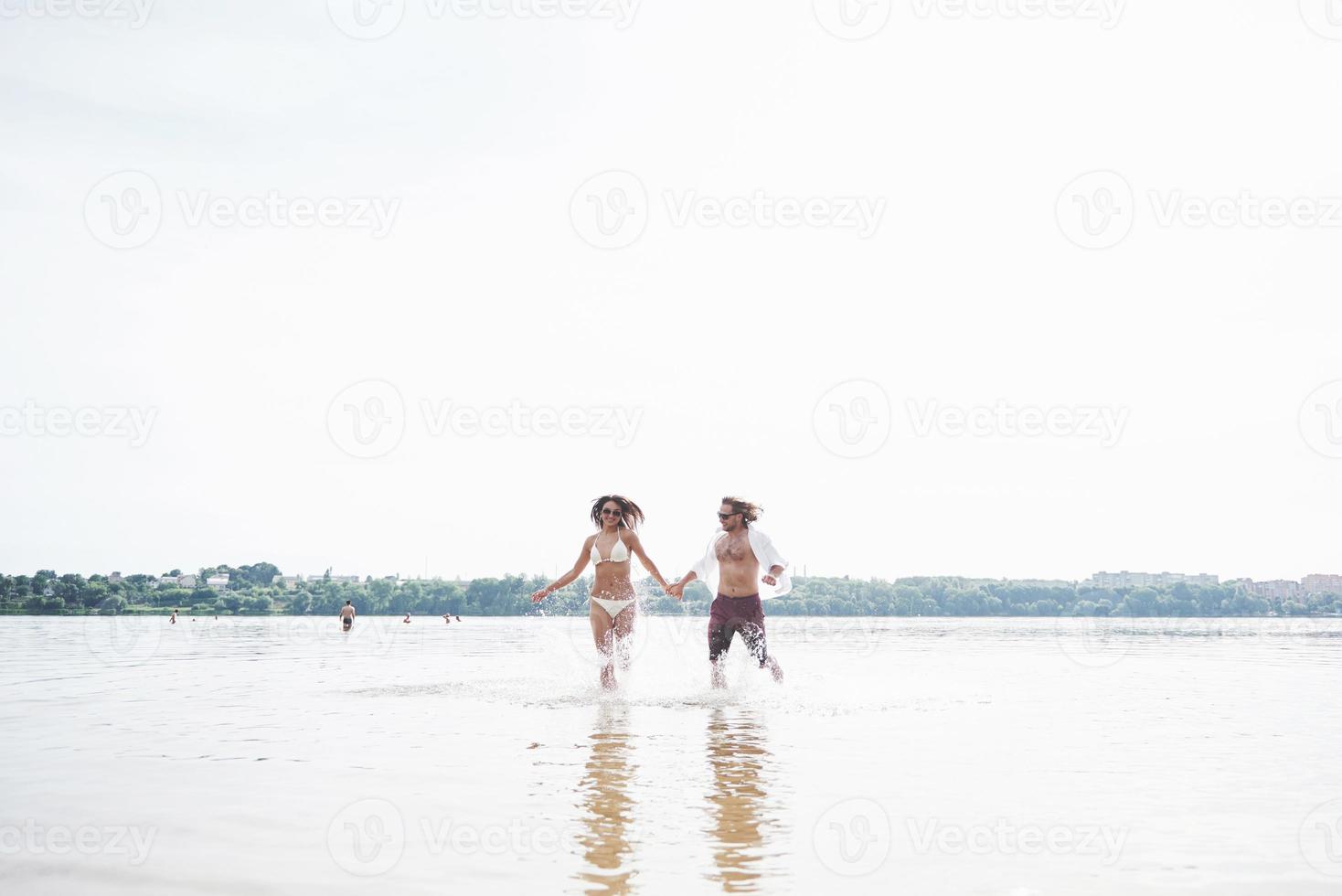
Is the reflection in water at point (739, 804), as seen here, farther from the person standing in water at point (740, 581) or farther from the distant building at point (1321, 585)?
the distant building at point (1321, 585)

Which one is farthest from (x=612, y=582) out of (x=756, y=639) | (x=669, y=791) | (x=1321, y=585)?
(x=1321, y=585)

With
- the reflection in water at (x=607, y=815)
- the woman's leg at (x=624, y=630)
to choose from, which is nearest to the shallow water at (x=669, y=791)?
the reflection in water at (x=607, y=815)

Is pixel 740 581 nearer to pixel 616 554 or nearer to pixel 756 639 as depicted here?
pixel 756 639

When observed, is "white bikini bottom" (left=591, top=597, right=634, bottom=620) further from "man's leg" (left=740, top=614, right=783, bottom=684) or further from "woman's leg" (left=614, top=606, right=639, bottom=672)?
"man's leg" (left=740, top=614, right=783, bottom=684)

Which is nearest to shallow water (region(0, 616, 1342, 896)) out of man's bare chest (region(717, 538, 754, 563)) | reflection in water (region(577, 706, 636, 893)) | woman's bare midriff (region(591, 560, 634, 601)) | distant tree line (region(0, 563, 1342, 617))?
reflection in water (region(577, 706, 636, 893))

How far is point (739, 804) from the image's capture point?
6.21m

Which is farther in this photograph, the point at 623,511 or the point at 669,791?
the point at 623,511

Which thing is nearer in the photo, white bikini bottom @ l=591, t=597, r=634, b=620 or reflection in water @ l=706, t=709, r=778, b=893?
reflection in water @ l=706, t=709, r=778, b=893

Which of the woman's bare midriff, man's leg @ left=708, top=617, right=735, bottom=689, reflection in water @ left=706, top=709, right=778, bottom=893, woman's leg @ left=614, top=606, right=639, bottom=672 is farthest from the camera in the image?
man's leg @ left=708, top=617, right=735, bottom=689

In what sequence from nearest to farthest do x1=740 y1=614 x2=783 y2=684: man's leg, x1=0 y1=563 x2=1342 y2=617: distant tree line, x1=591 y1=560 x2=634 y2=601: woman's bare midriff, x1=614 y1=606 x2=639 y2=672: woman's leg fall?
x1=614 y1=606 x2=639 y2=672: woman's leg, x1=591 y1=560 x2=634 y2=601: woman's bare midriff, x1=740 y1=614 x2=783 y2=684: man's leg, x1=0 y1=563 x2=1342 y2=617: distant tree line

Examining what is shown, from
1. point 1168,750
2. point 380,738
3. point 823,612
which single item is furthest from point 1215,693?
point 823,612

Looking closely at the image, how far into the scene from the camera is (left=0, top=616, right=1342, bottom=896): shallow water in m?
4.81

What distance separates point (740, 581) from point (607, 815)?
24.7ft

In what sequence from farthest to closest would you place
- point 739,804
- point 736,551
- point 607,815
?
point 736,551
point 739,804
point 607,815
